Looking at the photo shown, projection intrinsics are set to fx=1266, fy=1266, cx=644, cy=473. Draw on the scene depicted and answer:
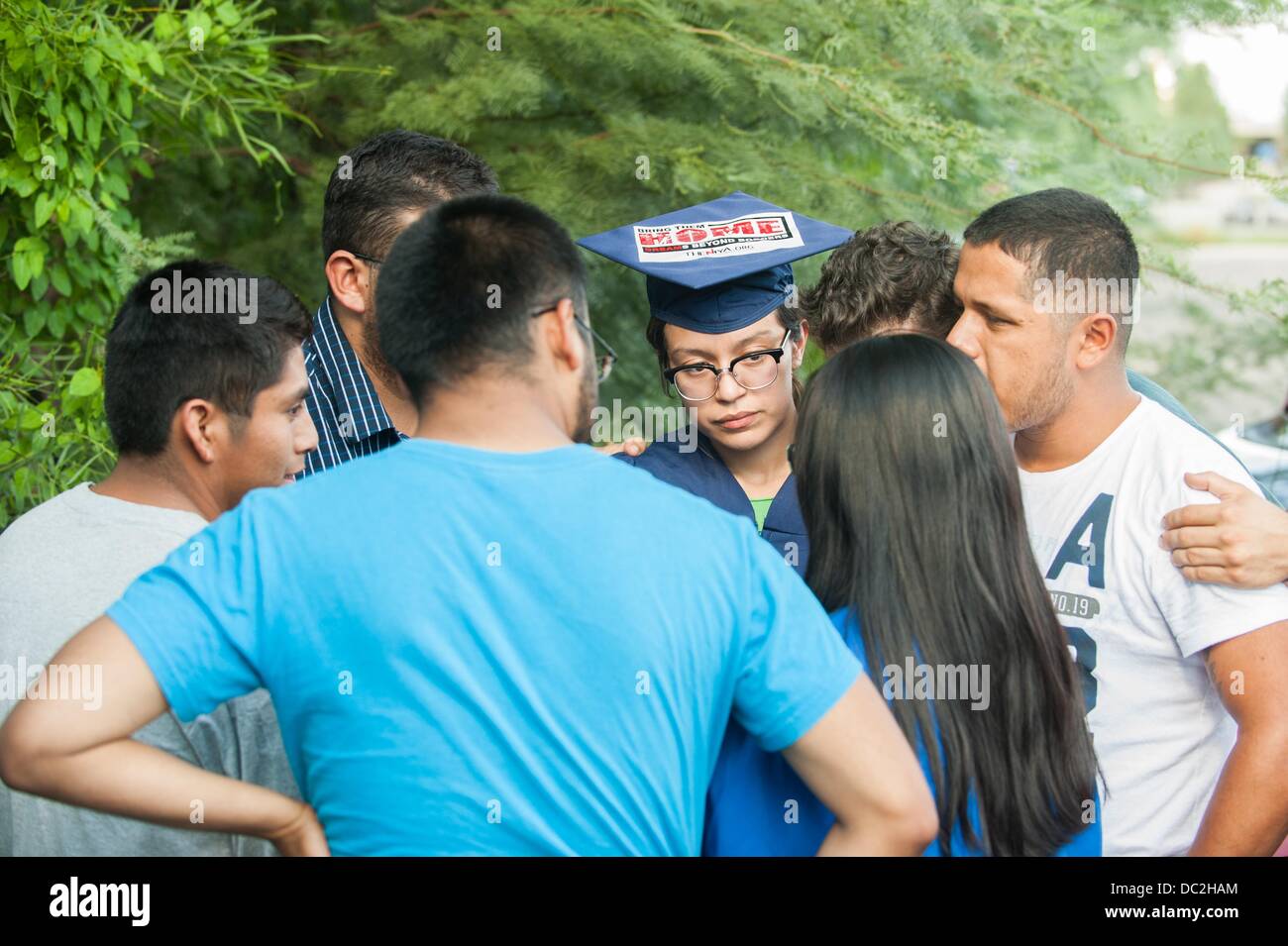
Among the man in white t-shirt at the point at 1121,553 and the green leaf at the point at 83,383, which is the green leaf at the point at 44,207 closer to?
the green leaf at the point at 83,383

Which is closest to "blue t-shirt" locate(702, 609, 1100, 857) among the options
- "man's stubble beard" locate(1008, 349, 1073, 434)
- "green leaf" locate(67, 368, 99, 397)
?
"man's stubble beard" locate(1008, 349, 1073, 434)

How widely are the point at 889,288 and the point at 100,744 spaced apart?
6.65 feet

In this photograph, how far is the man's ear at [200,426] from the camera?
2158mm

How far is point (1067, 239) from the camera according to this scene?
2479 millimetres

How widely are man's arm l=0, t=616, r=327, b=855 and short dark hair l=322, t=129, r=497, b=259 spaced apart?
5.02 ft

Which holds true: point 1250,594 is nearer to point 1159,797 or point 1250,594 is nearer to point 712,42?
point 1159,797

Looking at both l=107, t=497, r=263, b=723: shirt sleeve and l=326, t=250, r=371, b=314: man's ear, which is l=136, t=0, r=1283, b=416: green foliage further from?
l=107, t=497, r=263, b=723: shirt sleeve

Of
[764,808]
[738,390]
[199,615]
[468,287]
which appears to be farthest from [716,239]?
[199,615]

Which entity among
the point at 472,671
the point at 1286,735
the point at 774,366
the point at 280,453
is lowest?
the point at 1286,735

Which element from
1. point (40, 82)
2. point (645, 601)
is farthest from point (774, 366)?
point (40, 82)

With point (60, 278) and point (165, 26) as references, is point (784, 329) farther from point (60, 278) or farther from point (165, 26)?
point (60, 278)

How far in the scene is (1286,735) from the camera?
2.10 m

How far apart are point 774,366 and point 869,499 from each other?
103cm

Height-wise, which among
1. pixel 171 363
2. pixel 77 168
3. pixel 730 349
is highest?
pixel 77 168
